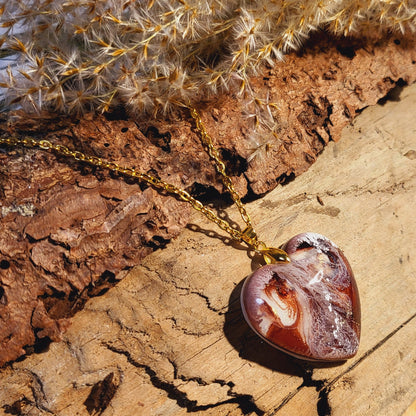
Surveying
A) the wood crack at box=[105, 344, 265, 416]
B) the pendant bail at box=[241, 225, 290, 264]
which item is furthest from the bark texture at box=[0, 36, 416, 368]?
the pendant bail at box=[241, 225, 290, 264]

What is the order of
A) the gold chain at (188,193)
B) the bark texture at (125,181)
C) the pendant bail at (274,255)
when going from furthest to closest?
the pendant bail at (274,255), the gold chain at (188,193), the bark texture at (125,181)

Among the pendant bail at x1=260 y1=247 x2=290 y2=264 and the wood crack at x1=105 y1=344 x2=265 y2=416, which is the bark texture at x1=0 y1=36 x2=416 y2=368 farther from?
the pendant bail at x1=260 y1=247 x2=290 y2=264

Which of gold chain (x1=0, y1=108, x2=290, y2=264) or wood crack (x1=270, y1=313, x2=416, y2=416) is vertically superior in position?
gold chain (x1=0, y1=108, x2=290, y2=264)

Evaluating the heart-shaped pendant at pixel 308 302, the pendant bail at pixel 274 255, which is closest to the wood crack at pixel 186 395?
the heart-shaped pendant at pixel 308 302

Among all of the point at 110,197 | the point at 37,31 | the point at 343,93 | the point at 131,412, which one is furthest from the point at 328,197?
the point at 37,31

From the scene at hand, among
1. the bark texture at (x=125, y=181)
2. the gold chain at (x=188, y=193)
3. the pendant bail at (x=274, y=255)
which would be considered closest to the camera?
the bark texture at (x=125, y=181)

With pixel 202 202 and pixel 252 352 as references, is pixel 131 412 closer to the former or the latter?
pixel 252 352

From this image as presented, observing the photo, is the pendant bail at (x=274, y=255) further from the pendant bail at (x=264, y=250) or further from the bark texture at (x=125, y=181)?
the bark texture at (x=125, y=181)
